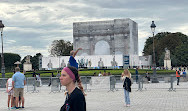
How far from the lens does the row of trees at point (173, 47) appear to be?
293 ft

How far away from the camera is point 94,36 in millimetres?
94250

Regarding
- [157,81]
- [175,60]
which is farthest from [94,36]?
[157,81]

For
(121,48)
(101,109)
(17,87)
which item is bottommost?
(101,109)

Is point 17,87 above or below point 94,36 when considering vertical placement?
below

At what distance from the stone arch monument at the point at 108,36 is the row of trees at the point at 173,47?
25.8ft

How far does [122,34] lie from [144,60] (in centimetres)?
1016

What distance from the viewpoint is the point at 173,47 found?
9956 cm

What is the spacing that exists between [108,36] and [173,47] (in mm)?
22277

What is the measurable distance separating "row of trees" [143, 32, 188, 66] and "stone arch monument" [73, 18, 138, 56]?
786 cm

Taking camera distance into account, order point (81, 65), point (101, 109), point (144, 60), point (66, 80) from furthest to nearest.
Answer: point (144, 60) → point (81, 65) → point (101, 109) → point (66, 80)

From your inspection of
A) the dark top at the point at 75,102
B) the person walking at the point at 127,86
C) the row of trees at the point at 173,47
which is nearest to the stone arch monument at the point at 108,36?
the row of trees at the point at 173,47

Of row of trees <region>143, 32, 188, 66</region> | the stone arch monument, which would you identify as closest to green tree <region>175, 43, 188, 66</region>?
row of trees <region>143, 32, 188, 66</region>

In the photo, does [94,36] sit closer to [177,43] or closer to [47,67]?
[47,67]

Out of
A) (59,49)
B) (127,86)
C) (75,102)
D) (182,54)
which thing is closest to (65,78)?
(75,102)
